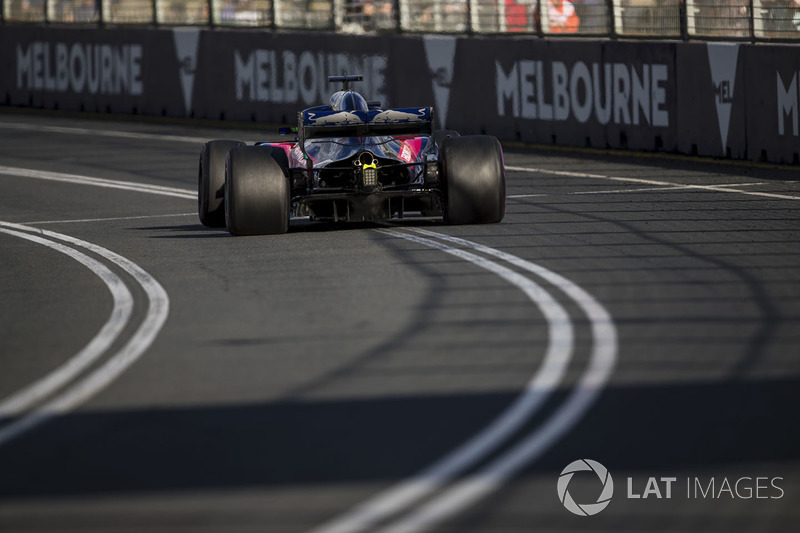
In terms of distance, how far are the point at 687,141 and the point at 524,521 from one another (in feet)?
50.2

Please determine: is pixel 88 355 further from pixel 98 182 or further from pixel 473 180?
pixel 98 182

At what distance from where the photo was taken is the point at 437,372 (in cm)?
784

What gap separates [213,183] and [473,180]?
2779 mm

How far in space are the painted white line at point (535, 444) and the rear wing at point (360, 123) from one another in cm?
532

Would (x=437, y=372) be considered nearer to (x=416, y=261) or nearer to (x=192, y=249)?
(x=416, y=261)

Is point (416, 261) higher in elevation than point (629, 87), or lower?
lower

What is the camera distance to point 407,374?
25.6 feet

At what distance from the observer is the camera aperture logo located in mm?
5680

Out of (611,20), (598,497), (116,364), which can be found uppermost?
(611,20)

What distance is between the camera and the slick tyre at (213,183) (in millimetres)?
14852

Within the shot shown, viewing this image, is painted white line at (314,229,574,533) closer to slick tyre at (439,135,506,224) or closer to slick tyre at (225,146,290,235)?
slick tyre at (439,135,506,224)

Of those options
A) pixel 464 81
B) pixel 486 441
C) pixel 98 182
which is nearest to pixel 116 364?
pixel 486 441

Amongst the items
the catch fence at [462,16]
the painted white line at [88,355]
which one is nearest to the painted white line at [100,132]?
the catch fence at [462,16]

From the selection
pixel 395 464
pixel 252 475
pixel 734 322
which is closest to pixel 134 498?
pixel 252 475
